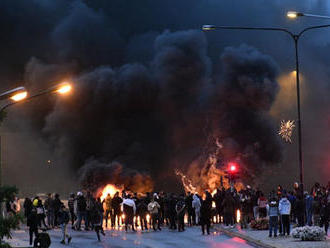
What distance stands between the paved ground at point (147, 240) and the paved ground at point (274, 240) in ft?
1.44

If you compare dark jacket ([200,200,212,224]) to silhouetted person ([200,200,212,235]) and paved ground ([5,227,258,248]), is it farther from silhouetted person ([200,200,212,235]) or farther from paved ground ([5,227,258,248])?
paved ground ([5,227,258,248])

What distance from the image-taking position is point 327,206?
23766 millimetres

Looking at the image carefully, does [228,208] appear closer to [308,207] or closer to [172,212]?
[172,212]

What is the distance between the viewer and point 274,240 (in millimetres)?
20500

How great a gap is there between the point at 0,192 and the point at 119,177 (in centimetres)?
3665

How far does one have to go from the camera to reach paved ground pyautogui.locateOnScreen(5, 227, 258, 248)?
64.6 feet

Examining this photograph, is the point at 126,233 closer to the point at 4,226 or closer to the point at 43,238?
the point at 43,238

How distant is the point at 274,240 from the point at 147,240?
4482 millimetres

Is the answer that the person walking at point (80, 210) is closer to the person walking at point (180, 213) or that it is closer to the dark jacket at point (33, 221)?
the person walking at point (180, 213)

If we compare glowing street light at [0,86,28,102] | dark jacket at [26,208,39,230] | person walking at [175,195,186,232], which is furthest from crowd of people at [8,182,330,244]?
glowing street light at [0,86,28,102]

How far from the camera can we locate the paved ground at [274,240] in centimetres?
1869

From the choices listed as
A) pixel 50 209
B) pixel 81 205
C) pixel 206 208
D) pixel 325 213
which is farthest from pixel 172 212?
pixel 325 213

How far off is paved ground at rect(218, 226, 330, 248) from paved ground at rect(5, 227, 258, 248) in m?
0.44

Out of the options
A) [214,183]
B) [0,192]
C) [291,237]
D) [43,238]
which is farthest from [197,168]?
[0,192]
